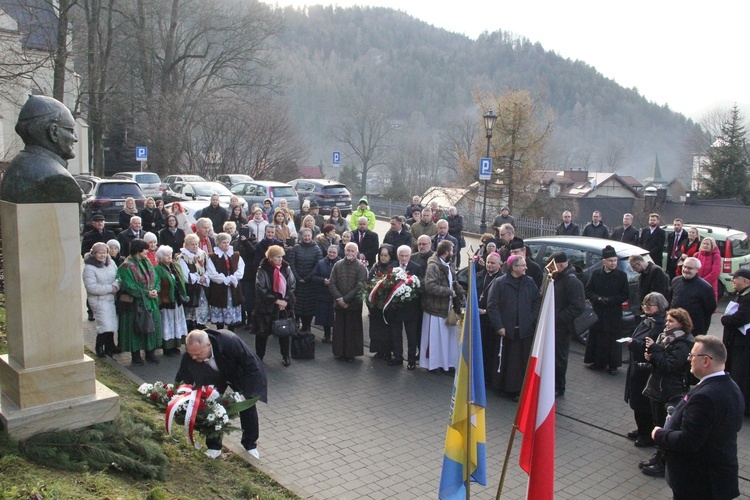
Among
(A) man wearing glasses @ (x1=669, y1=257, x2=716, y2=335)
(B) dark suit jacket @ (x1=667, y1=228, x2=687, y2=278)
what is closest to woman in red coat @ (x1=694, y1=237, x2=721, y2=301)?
(B) dark suit jacket @ (x1=667, y1=228, x2=687, y2=278)

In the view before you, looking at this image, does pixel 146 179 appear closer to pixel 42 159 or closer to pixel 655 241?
pixel 655 241

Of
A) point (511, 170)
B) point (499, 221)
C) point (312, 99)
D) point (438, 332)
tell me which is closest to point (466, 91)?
point (312, 99)

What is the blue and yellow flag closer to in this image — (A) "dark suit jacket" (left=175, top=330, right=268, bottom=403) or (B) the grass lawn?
(B) the grass lawn

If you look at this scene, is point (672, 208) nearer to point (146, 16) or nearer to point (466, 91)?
point (146, 16)

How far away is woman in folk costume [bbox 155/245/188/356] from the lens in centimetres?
923

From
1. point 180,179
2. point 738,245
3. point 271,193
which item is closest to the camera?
point 738,245

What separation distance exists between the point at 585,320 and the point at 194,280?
5.80 meters

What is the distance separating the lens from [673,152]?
417 ft

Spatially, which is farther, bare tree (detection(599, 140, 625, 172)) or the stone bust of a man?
bare tree (detection(599, 140, 625, 172))

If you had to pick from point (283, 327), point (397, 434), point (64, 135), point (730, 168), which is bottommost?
point (397, 434)

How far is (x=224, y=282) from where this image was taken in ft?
33.0

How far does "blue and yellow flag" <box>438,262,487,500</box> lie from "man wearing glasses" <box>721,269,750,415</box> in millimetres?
4256

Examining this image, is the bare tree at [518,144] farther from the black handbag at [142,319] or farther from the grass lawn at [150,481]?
the grass lawn at [150,481]

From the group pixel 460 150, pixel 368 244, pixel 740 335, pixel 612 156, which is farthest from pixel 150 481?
pixel 612 156
